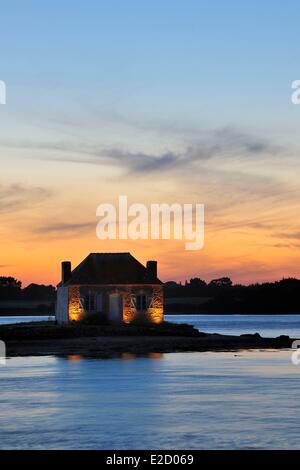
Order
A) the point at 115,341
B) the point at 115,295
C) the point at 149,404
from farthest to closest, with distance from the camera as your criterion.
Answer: the point at 115,295, the point at 115,341, the point at 149,404

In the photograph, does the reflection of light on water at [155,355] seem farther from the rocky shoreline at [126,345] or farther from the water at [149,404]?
the water at [149,404]

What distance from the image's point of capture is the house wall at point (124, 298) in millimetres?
70250

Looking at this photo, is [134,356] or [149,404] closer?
[149,404]

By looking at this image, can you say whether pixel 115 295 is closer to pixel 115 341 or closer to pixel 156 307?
pixel 156 307

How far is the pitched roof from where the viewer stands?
233ft

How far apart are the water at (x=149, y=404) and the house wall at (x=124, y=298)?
1699 cm

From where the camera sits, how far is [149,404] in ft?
111

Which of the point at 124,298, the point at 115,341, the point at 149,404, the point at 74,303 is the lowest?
the point at 149,404

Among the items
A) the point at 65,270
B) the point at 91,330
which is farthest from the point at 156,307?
the point at 65,270

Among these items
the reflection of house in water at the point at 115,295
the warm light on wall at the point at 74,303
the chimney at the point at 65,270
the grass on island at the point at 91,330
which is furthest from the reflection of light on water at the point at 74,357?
the chimney at the point at 65,270

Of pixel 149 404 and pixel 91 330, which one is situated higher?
pixel 91 330

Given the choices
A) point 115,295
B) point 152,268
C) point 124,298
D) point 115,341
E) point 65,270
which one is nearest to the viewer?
point 115,341

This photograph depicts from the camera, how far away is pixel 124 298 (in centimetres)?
7025
